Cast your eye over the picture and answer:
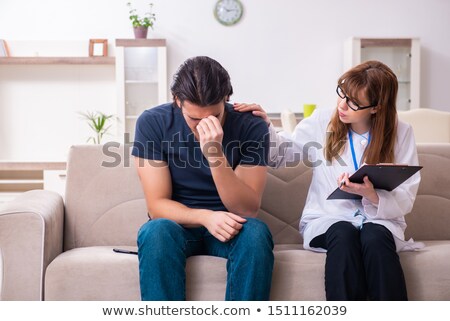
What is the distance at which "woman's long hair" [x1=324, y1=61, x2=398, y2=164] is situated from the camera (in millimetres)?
2154

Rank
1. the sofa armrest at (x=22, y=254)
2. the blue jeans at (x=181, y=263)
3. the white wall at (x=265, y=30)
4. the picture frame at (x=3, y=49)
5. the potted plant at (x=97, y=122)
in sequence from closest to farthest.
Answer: the blue jeans at (x=181, y=263), the sofa armrest at (x=22, y=254), the picture frame at (x=3, y=49), the potted plant at (x=97, y=122), the white wall at (x=265, y=30)

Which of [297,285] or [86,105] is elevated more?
[86,105]

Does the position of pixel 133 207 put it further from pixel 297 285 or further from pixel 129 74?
pixel 129 74

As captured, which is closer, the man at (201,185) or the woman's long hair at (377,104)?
the man at (201,185)

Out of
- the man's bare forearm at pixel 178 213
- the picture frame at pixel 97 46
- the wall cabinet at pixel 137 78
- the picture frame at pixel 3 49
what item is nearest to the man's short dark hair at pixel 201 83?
the man's bare forearm at pixel 178 213

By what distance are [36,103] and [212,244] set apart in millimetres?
4667

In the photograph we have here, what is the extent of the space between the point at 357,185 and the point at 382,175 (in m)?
0.09

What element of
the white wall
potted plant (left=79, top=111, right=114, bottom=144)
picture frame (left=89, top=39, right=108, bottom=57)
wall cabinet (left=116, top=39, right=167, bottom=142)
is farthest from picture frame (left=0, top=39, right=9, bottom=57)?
wall cabinet (left=116, top=39, right=167, bottom=142)

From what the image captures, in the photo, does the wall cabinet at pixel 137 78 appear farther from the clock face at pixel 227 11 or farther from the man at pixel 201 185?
the man at pixel 201 185

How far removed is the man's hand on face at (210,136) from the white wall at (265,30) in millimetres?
4519

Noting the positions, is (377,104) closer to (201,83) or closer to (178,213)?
(201,83)

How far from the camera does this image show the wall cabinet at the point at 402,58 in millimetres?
6281

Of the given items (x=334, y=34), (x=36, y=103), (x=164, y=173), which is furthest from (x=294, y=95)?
(x=164, y=173)

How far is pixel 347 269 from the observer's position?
190 cm
